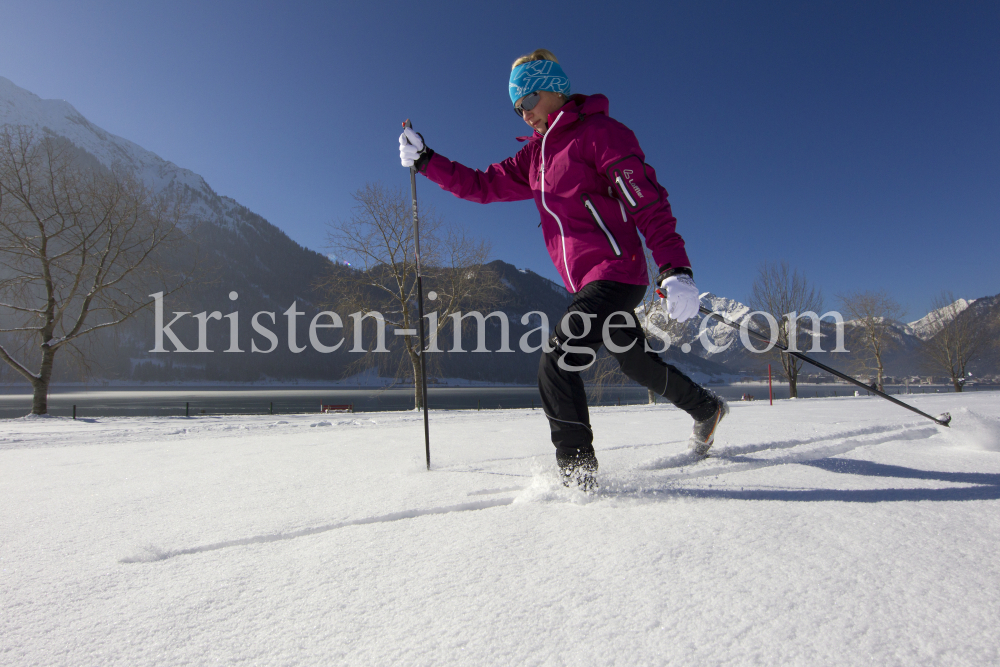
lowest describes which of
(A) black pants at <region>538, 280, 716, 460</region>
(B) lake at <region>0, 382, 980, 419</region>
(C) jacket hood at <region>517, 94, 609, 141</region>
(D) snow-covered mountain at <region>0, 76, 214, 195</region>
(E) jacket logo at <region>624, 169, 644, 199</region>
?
(B) lake at <region>0, 382, 980, 419</region>

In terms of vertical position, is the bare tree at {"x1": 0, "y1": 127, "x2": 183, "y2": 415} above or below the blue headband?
above

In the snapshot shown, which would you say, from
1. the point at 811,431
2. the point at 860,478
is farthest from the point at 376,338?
the point at 860,478

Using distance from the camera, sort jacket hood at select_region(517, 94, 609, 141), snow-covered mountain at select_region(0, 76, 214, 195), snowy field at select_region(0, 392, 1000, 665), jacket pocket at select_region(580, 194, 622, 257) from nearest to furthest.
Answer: snowy field at select_region(0, 392, 1000, 665) → jacket pocket at select_region(580, 194, 622, 257) → jacket hood at select_region(517, 94, 609, 141) → snow-covered mountain at select_region(0, 76, 214, 195)

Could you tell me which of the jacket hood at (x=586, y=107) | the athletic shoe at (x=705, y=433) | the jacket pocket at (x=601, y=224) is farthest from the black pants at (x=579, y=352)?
the jacket hood at (x=586, y=107)

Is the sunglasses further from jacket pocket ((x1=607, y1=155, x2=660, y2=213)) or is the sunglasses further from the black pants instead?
the black pants

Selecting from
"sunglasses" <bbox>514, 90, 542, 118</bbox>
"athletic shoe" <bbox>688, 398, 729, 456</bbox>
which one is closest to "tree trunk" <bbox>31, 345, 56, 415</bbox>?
"sunglasses" <bbox>514, 90, 542, 118</bbox>

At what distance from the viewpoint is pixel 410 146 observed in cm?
218

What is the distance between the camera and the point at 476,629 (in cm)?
59

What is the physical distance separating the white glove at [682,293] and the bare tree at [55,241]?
12903mm

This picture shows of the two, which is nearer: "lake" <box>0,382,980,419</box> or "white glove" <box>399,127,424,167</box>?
"white glove" <box>399,127,424,167</box>

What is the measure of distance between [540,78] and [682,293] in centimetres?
105

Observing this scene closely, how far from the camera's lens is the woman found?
4.96 ft

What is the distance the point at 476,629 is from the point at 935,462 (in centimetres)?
203

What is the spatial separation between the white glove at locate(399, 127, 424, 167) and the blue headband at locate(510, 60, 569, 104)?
578mm
